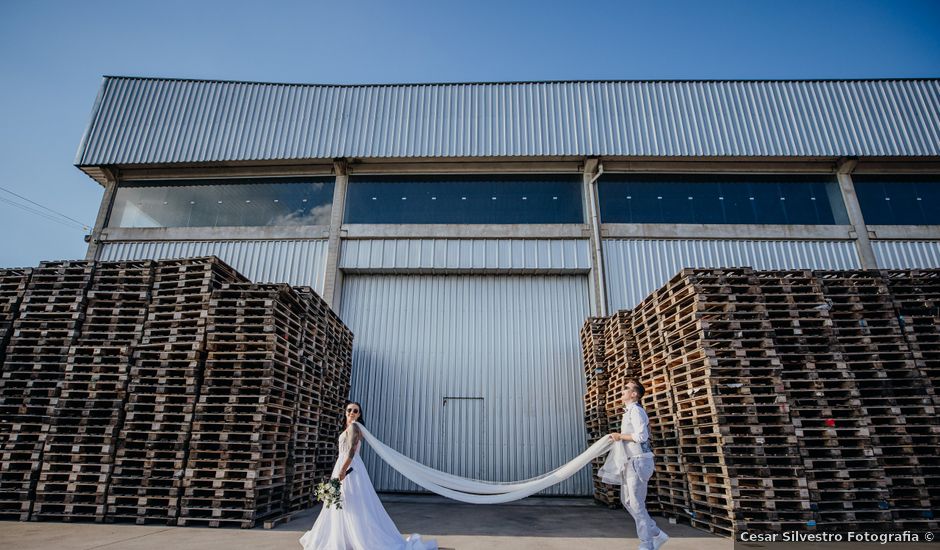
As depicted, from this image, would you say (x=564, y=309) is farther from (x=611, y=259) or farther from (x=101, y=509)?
(x=101, y=509)

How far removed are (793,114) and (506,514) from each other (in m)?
15.4

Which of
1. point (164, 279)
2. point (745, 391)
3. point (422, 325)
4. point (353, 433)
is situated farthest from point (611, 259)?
point (164, 279)

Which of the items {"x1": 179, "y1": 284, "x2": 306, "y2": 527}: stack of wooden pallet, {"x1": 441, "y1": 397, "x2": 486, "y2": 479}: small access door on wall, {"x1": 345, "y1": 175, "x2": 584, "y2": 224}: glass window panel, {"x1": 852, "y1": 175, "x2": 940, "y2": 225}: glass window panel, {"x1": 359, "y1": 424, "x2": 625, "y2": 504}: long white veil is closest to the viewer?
{"x1": 359, "y1": 424, "x2": 625, "y2": 504}: long white veil

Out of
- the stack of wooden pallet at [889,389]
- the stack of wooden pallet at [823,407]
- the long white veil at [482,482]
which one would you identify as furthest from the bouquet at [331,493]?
the stack of wooden pallet at [889,389]

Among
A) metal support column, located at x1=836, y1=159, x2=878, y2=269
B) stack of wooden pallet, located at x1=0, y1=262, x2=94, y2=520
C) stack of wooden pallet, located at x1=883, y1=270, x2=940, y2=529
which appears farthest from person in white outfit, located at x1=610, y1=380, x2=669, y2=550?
metal support column, located at x1=836, y1=159, x2=878, y2=269

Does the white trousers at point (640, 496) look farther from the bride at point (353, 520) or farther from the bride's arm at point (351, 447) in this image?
the bride's arm at point (351, 447)

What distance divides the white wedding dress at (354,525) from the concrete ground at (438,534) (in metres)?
0.56

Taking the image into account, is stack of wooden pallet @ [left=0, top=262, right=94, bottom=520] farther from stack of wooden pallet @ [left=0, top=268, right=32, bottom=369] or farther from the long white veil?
the long white veil

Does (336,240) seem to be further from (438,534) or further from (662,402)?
(662,402)

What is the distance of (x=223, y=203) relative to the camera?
15094mm

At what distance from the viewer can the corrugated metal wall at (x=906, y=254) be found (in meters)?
13.6

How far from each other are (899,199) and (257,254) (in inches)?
830

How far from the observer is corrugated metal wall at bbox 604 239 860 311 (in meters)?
13.6

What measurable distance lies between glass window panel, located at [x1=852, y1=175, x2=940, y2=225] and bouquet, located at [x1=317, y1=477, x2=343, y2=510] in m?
17.4
